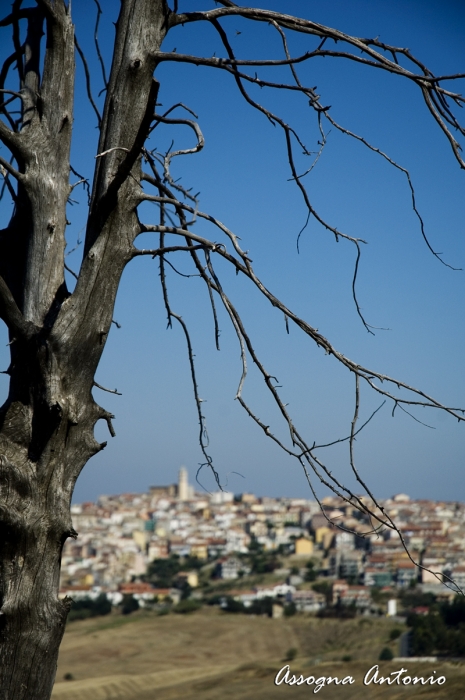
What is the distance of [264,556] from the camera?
51.5m

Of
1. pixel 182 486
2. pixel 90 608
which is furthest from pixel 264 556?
pixel 182 486

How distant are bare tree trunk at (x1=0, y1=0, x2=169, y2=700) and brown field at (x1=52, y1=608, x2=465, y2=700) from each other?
46.7ft

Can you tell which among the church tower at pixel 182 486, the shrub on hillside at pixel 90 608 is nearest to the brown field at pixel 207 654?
the shrub on hillside at pixel 90 608

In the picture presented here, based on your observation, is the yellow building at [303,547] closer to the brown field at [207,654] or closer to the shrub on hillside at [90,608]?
the brown field at [207,654]

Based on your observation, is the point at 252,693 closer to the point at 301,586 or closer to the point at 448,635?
the point at 448,635

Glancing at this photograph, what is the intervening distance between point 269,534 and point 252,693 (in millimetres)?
44386

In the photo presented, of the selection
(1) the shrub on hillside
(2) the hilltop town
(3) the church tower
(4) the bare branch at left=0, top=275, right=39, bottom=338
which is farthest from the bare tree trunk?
(3) the church tower

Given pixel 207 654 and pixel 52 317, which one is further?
pixel 207 654

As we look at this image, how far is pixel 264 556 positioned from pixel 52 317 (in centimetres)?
5164

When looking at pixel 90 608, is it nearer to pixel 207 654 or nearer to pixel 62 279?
pixel 207 654

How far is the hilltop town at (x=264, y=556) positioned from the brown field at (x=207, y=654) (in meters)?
2.59

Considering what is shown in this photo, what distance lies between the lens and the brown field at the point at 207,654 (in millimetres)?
21062

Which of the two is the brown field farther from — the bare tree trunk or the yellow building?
the bare tree trunk

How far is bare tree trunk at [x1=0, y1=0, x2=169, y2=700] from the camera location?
1823 millimetres
